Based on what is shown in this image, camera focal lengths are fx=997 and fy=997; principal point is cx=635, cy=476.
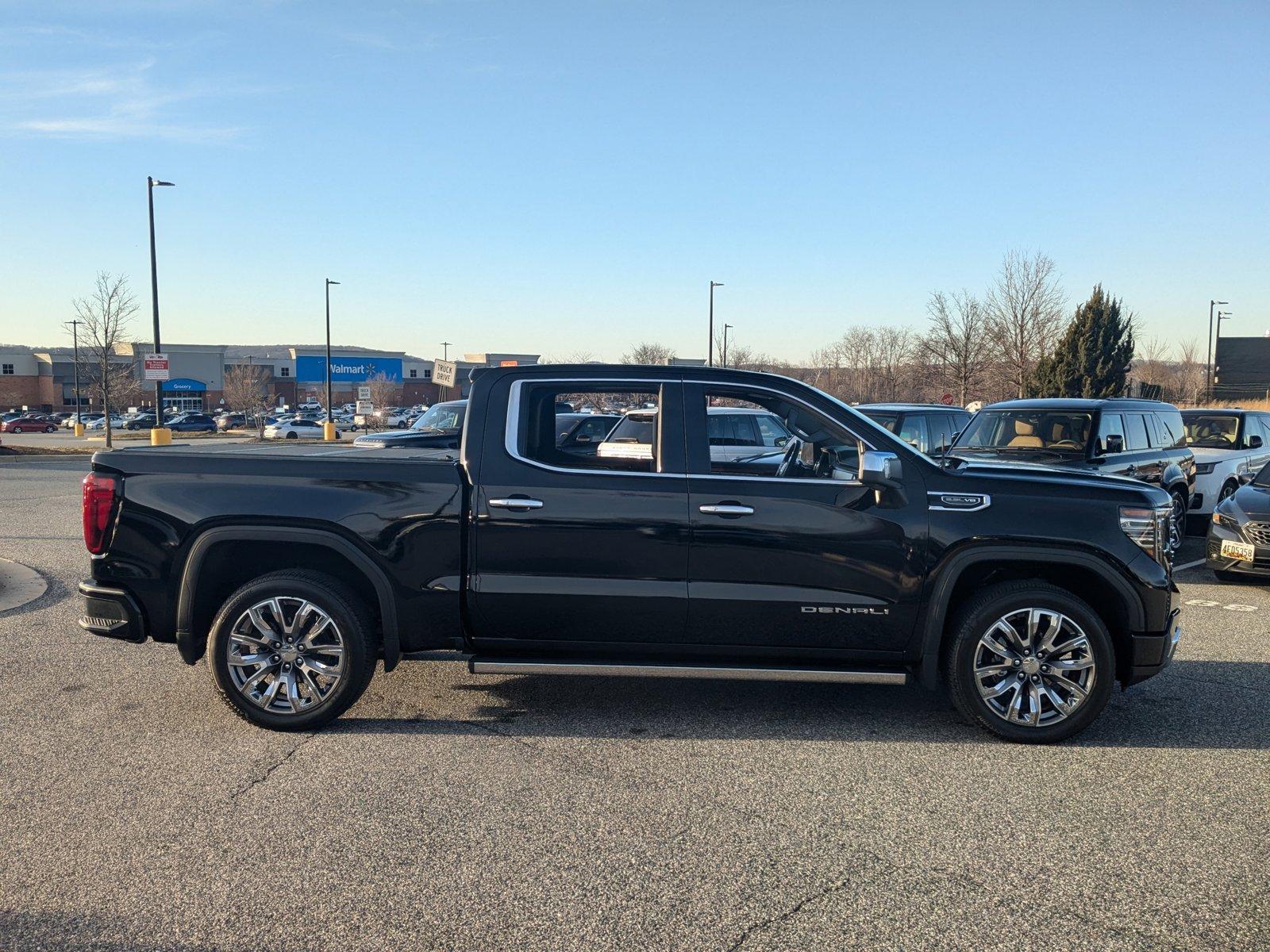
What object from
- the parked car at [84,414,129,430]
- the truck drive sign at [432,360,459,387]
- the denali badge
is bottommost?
the parked car at [84,414,129,430]

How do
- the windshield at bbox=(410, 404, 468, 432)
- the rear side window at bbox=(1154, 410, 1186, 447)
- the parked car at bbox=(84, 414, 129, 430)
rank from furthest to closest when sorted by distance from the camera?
1. the parked car at bbox=(84, 414, 129, 430)
2. the windshield at bbox=(410, 404, 468, 432)
3. the rear side window at bbox=(1154, 410, 1186, 447)

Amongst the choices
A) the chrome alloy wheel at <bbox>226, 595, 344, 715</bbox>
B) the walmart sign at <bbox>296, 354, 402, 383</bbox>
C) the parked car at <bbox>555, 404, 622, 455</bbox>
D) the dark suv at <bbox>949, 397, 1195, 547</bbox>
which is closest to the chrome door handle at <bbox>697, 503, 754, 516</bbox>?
the parked car at <bbox>555, 404, 622, 455</bbox>

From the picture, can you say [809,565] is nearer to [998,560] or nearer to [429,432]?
[998,560]

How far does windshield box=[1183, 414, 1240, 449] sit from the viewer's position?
49.3 feet

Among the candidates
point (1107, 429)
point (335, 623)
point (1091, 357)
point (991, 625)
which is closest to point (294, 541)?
point (335, 623)

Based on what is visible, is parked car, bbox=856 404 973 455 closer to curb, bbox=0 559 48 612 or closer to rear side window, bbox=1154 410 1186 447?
rear side window, bbox=1154 410 1186 447

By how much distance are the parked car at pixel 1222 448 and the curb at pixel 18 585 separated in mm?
13817

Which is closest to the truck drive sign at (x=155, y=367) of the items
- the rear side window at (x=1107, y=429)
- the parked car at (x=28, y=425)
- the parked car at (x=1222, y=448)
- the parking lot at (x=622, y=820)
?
the parking lot at (x=622, y=820)

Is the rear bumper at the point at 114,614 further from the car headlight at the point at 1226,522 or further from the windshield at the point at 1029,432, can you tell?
the car headlight at the point at 1226,522

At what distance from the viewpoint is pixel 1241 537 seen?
31.5 feet

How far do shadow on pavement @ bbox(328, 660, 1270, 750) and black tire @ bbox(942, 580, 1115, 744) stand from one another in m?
0.14

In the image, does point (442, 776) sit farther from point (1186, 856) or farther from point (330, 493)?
point (1186, 856)

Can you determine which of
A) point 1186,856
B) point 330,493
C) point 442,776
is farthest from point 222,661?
point 1186,856

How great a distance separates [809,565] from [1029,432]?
7.36m
